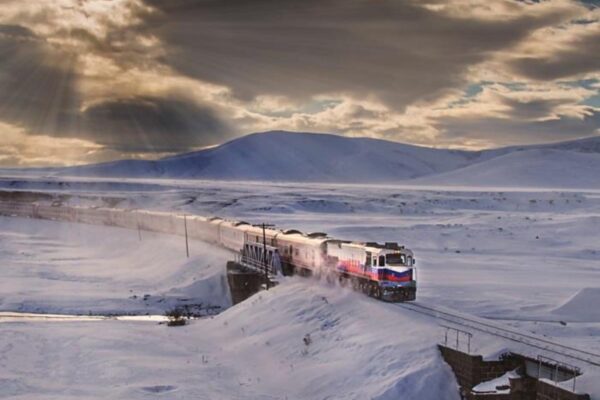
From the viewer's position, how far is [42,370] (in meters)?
34.6

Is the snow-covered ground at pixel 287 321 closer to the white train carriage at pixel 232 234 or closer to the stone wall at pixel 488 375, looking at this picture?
the stone wall at pixel 488 375

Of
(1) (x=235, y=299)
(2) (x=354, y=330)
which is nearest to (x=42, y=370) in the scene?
(2) (x=354, y=330)

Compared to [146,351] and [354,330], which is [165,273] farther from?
[354,330]

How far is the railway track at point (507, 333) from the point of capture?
24.5m

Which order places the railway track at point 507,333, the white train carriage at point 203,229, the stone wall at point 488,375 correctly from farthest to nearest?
the white train carriage at point 203,229 < the railway track at point 507,333 < the stone wall at point 488,375

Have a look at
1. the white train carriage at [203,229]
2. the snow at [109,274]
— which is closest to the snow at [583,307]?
the snow at [109,274]

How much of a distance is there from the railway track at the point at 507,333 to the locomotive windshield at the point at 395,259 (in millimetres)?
2413

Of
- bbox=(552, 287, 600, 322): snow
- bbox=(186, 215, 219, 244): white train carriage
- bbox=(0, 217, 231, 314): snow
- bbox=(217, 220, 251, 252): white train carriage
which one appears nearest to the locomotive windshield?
bbox=(552, 287, 600, 322): snow

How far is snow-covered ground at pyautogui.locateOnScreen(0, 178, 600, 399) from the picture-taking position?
29.8 metres

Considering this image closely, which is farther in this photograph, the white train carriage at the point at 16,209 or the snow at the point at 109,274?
the white train carriage at the point at 16,209

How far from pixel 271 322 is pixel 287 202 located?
304 feet

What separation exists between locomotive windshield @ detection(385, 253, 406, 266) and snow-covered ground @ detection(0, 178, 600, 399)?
2.43 metres

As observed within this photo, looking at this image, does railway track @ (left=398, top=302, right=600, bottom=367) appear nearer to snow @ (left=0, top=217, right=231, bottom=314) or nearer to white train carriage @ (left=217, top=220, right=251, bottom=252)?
snow @ (left=0, top=217, right=231, bottom=314)

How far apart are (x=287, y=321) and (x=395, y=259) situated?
22.5ft
